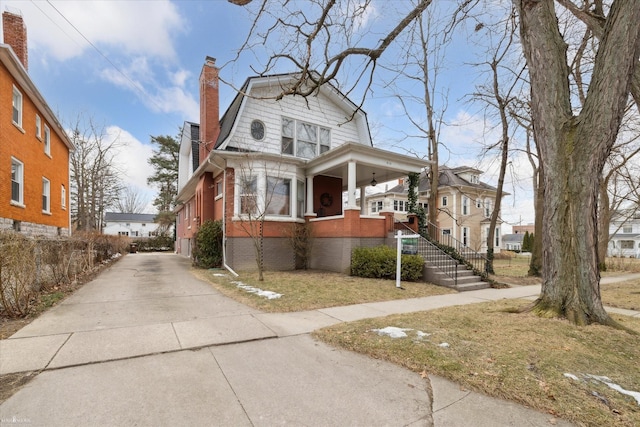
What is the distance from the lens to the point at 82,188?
87.2 feet

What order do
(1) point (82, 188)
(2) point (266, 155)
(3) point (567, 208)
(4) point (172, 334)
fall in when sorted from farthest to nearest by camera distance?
(1) point (82, 188)
(2) point (266, 155)
(3) point (567, 208)
(4) point (172, 334)

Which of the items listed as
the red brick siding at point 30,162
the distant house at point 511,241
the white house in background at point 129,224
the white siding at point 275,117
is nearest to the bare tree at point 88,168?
A: the red brick siding at point 30,162

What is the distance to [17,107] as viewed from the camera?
12.7 meters

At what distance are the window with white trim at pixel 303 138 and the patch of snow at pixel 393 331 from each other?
1032 cm

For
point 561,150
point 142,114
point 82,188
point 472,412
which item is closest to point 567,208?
point 561,150

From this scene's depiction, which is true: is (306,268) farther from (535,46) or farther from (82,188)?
(82,188)

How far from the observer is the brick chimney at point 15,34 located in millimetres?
14383

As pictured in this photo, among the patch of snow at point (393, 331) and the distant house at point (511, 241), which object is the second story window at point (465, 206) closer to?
the patch of snow at point (393, 331)

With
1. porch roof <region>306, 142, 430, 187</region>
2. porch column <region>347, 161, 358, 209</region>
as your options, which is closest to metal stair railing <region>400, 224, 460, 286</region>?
porch column <region>347, 161, 358, 209</region>

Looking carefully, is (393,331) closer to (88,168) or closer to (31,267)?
(31,267)

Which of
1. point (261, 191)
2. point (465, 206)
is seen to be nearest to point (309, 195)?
point (261, 191)

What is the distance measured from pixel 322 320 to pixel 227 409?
2.98 metres

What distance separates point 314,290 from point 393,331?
143 inches

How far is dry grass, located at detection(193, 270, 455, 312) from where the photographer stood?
21.8ft
